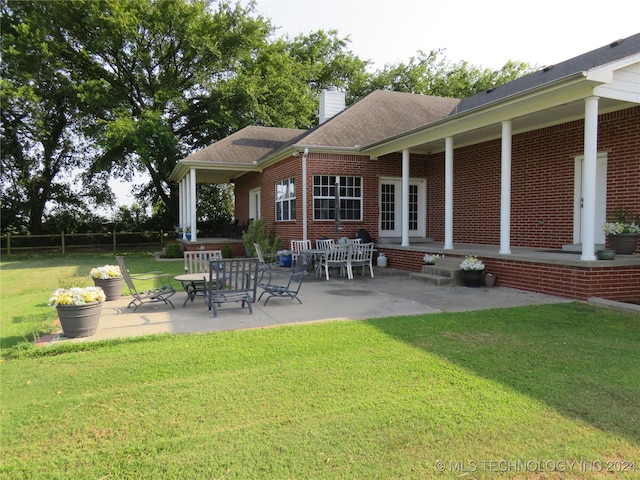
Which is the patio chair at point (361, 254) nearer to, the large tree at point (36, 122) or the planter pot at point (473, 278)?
the planter pot at point (473, 278)

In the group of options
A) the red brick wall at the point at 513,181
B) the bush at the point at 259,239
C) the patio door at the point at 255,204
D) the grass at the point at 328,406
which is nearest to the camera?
the grass at the point at 328,406

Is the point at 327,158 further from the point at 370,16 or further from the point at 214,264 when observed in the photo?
the point at 214,264

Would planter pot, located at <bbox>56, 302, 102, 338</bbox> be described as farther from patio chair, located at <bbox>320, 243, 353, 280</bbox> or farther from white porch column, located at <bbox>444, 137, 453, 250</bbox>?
white porch column, located at <bbox>444, 137, 453, 250</bbox>

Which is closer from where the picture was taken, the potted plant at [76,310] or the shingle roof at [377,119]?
the potted plant at [76,310]

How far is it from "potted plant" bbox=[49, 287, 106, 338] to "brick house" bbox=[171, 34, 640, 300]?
299 inches

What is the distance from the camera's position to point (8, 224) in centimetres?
2484

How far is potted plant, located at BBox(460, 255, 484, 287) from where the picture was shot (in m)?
9.07

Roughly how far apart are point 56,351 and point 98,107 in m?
21.1

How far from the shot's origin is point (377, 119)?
15742 mm

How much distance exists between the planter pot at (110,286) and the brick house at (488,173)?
6268mm

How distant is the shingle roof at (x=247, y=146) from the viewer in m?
17.0

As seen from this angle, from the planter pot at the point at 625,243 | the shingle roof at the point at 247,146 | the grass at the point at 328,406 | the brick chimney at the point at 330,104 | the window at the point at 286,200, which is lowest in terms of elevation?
the grass at the point at 328,406

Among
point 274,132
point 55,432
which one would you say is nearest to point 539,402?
point 55,432

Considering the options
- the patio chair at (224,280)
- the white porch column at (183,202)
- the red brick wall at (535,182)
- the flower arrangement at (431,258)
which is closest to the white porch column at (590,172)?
the red brick wall at (535,182)
